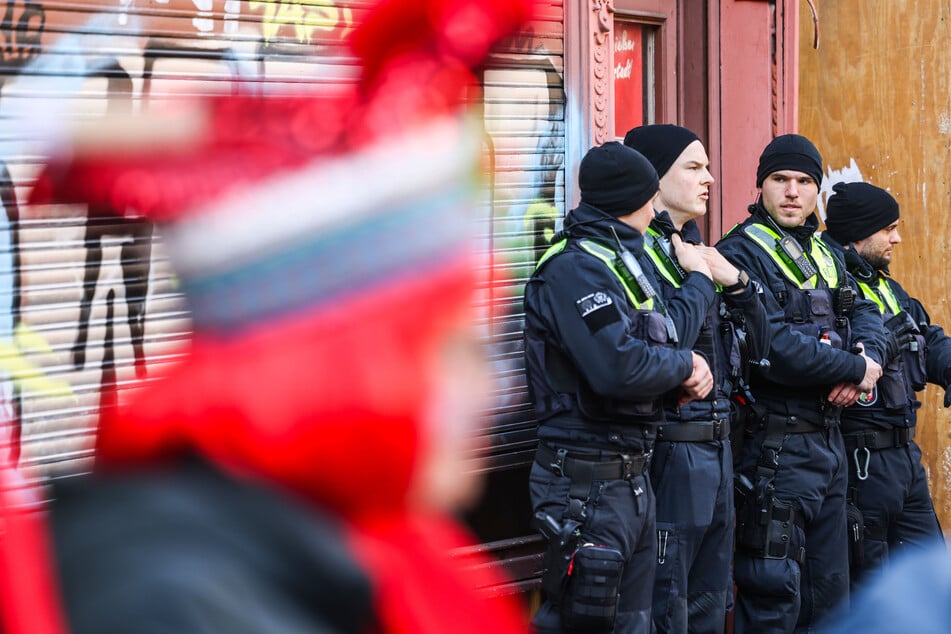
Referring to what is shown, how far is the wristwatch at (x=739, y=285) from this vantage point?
5.32 metres

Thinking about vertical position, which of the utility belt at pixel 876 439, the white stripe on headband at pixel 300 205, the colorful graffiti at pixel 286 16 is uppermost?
the colorful graffiti at pixel 286 16

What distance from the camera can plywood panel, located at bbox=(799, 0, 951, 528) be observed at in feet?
27.1

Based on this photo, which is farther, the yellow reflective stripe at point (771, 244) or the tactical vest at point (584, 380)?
the yellow reflective stripe at point (771, 244)

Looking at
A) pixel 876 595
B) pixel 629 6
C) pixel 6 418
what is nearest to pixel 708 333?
pixel 629 6

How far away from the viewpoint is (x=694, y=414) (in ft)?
16.5

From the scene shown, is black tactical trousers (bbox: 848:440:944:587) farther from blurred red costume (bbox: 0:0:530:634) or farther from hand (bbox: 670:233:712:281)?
blurred red costume (bbox: 0:0:530:634)

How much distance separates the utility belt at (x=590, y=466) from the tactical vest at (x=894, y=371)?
2.25m

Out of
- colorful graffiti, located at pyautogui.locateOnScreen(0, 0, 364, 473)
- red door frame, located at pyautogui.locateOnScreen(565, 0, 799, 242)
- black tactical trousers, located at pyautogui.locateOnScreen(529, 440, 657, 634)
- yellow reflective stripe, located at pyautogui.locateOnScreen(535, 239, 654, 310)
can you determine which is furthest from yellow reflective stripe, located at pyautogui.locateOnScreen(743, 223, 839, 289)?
colorful graffiti, located at pyautogui.locateOnScreen(0, 0, 364, 473)

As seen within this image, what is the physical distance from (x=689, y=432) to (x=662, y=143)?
4.48 feet

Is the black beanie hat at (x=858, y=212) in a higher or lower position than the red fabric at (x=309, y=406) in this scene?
higher

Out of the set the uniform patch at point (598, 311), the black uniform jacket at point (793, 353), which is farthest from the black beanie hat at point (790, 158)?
the uniform patch at point (598, 311)

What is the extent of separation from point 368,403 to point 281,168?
0.24m

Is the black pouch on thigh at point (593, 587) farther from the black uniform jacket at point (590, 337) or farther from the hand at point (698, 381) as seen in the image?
the hand at point (698, 381)

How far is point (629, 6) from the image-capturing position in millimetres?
6668
